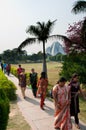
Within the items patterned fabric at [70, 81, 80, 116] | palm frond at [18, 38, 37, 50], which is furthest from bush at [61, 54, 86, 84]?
patterned fabric at [70, 81, 80, 116]

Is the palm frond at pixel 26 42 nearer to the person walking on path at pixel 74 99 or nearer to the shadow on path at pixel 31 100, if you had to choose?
the shadow on path at pixel 31 100

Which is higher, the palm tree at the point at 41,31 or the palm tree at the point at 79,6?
the palm tree at the point at 79,6

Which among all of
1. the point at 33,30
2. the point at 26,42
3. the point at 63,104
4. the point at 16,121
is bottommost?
the point at 16,121

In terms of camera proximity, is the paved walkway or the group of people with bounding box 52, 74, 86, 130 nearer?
the group of people with bounding box 52, 74, 86, 130

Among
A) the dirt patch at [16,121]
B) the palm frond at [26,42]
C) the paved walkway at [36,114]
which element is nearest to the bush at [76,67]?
the paved walkway at [36,114]

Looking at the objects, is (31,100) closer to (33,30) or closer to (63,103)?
(63,103)

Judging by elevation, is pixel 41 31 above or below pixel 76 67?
above

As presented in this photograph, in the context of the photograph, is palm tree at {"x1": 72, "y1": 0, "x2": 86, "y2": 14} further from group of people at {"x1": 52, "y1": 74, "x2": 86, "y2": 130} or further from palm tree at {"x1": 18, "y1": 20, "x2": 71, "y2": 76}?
group of people at {"x1": 52, "y1": 74, "x2": 86, "y2": 130}

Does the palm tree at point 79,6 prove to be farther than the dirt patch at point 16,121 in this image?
Yes

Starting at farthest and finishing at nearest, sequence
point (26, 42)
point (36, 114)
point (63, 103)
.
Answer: point (26, 42) → point (36, 114) → point (63, 103)

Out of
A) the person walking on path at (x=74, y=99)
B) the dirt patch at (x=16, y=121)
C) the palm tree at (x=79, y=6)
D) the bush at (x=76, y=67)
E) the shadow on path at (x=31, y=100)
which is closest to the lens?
the person walking on path at (x=74, y=99)

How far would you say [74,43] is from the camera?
26906 mm

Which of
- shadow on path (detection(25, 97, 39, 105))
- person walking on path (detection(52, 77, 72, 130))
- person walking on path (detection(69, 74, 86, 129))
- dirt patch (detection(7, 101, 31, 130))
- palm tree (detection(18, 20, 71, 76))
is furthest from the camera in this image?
palm tree (detection(18, 20, 71, 76))

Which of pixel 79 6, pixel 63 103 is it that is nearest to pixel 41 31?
pixel 79 6
